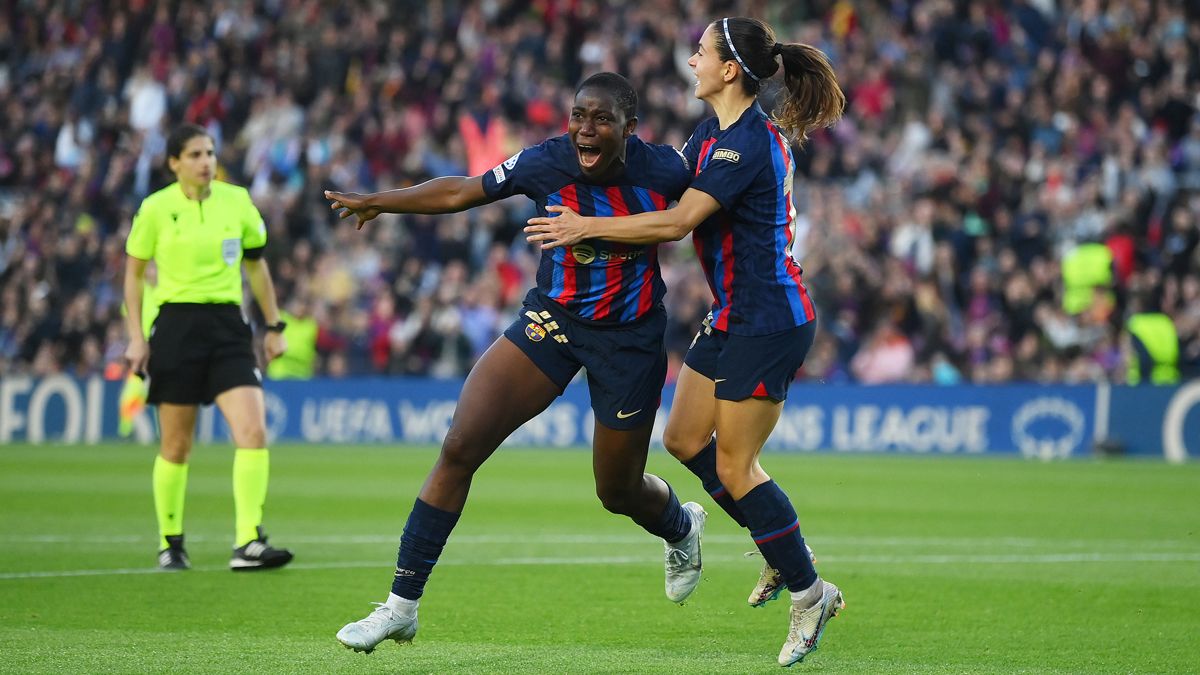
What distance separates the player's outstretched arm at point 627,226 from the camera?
19.9 feet

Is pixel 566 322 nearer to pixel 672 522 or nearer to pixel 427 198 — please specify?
pixel 427 198

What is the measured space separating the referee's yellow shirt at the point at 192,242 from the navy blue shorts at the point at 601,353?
10.7ft

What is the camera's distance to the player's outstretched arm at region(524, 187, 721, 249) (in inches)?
238

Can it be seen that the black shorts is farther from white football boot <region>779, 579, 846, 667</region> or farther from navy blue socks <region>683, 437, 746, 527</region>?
white football boot <region>779, 579, 846, 667</region>

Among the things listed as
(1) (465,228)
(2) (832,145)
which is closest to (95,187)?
(1) (465,228)

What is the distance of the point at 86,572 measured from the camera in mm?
8898

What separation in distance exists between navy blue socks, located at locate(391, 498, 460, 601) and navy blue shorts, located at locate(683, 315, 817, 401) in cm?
119

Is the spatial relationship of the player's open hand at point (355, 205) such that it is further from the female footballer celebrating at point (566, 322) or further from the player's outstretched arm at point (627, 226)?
the player's outstretched arm at point (627, 226)

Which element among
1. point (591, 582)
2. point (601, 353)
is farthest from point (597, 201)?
point (591, 582)

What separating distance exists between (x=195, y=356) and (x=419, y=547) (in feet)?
10.9

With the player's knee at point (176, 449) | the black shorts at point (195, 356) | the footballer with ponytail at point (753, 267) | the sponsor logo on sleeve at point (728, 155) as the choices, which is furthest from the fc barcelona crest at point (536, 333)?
the player's knee at point (176, 449)

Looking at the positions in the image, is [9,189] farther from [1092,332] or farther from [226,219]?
[226,219]

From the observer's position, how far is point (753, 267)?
6.45 m

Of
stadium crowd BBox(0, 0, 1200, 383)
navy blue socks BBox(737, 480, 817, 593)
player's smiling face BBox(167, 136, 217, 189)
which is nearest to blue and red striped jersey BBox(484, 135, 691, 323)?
navy blue socks BBox(737, 480, 817, 593)
